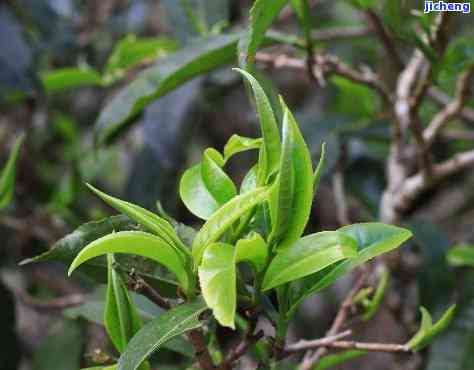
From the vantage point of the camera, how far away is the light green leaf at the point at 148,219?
0.51m

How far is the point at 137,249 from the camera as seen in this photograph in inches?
20.9

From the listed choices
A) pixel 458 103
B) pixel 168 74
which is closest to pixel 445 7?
pixel 458 103

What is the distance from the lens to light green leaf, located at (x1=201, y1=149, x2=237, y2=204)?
57cm

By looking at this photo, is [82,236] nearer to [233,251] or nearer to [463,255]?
[233,251]

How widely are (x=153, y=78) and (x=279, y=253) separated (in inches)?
14.3

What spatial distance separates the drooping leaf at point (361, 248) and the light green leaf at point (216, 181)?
9 cm

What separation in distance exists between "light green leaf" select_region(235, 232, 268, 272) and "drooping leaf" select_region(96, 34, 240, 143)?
34 centimetres

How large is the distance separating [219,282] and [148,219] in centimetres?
8

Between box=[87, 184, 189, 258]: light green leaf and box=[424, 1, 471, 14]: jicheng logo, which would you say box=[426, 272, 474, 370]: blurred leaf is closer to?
box=[424, 1, 471, 14]: jicheng logo

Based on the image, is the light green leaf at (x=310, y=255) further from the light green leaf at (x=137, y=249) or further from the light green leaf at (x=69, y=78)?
the light green leaf at (x=69, y=78)

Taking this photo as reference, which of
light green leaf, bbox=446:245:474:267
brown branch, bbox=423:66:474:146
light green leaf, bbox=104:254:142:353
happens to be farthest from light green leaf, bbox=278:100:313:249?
light green leaf, bbox=446:245:474:267

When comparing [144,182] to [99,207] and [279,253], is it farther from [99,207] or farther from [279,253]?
[279,253]

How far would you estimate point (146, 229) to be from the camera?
1.89ft

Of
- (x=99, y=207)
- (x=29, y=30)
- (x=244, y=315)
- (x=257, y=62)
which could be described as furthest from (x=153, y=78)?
(x=99, y=207)
